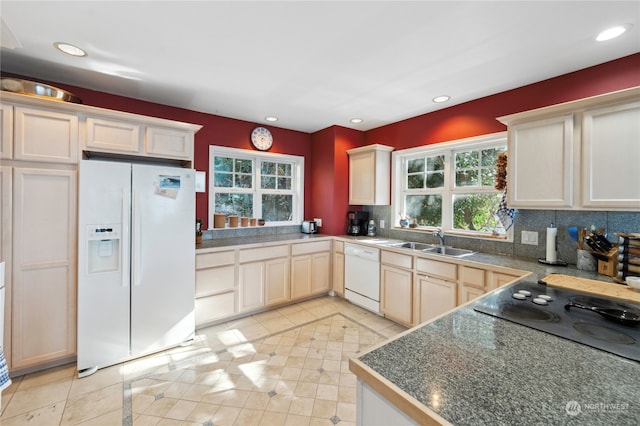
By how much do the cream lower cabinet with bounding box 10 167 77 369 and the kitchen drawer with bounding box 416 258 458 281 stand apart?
3.06 meters

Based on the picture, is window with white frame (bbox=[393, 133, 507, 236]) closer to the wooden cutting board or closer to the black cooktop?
the wooden cutting board

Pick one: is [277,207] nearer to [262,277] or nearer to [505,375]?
[262,277]

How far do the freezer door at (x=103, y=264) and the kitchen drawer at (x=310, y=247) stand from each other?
180 cm

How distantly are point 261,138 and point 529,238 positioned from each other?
335 cm

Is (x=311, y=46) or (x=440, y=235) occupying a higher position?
(x=311, y=46)

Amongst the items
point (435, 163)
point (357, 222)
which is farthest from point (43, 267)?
point (435, 163)

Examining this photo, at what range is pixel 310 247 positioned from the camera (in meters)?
3.69

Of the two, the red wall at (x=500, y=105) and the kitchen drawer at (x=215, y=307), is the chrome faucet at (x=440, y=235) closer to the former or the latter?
the red wall at (x=500, y=105)

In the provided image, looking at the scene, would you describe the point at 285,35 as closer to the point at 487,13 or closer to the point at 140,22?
the point at 140,22

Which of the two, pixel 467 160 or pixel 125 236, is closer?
pixel 125 236

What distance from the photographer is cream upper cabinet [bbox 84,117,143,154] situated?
2.25 metres

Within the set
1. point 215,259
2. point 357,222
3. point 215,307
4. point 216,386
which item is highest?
point 357,222

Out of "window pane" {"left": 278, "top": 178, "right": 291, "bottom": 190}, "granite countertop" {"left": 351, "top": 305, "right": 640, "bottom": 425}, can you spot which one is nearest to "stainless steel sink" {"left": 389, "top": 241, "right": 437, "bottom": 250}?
"window pane" {"left": 278, "top": 178, "right": 291, "bottom": 190}

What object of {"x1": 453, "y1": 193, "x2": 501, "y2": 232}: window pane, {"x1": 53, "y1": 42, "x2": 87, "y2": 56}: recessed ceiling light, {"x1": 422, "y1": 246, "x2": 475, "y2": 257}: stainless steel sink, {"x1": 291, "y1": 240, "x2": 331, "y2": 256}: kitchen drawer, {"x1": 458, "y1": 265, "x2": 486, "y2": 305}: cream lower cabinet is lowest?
{"x1": 458, "y1": 265, "x2": 486, "y2": 305}: cream lower cabinet
